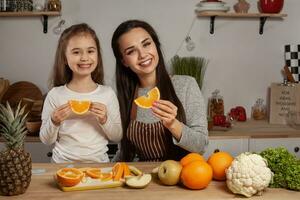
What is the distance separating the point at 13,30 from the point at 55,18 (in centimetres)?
35

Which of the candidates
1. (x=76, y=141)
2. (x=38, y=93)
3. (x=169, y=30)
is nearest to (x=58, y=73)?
(x=76, y=141)

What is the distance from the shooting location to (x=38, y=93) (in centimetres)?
318

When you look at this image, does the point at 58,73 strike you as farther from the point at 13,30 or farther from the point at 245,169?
the point at 13,30

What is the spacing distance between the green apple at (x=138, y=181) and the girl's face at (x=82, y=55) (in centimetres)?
64

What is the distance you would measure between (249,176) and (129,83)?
91cm

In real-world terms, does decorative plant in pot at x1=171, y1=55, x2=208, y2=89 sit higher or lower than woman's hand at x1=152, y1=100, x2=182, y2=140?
higher

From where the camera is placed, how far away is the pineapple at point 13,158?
1187 mm

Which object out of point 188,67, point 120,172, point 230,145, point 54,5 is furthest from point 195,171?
point 54,5

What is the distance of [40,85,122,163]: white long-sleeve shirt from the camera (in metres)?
1.80

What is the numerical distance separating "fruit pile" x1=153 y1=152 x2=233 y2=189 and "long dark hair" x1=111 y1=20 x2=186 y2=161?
468mm

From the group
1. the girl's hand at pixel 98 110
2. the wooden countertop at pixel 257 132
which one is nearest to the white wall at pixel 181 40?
the wooden countertop at pixel 257 132

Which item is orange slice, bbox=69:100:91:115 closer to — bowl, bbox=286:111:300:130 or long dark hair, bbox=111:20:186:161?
long dark hair, bbox=111:20:186:161

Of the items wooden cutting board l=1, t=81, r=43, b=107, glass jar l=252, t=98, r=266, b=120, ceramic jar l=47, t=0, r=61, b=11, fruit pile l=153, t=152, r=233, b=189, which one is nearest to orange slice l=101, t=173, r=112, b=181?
fruit pile l=153, t=152, r=233, b=189

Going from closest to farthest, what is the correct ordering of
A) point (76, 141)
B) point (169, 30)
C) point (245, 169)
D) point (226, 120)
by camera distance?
point (245, 169) → point (76, 141) → point (226, 120) → point (169, 30)
